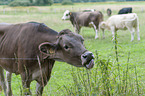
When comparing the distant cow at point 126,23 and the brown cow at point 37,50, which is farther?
the distant cow at point 126,23

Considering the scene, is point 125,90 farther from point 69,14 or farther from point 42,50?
point 69,14

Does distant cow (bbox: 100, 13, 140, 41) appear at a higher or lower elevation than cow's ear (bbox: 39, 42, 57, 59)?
lower

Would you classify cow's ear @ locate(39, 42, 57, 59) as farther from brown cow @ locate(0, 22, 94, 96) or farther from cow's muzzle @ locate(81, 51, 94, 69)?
cow's muzzle @ locate(81, 51, 94, 69)

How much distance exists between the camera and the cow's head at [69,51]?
2.85 metres

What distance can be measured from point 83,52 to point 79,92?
0.82 m

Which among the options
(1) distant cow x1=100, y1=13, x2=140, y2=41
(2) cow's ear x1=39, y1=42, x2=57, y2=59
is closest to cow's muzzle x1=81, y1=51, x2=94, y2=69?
(2) cow's ear x1=39, y1=42, x2=57, y2=59

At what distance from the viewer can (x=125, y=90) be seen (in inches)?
136

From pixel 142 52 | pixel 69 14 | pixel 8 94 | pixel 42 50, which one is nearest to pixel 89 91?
pixel 42 50

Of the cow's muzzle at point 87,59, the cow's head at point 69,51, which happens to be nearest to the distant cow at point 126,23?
the cow's head at point 69,51

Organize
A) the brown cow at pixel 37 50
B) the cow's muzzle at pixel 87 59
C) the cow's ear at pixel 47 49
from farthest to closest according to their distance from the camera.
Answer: the cow's ear at pixel 47 49
the brown cow at pixel 37 50
the cow's muzzle at pixel 87 59

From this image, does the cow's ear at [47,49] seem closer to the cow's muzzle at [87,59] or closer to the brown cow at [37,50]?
the brown cow at [37,50]

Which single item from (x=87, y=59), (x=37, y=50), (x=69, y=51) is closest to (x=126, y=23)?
(x=37, y=50)

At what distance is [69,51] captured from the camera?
3.03m

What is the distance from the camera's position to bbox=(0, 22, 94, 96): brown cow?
302 cm
